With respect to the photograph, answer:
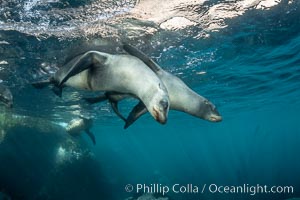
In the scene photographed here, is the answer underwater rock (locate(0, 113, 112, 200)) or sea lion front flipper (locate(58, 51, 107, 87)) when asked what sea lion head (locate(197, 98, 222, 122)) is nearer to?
sea lion front flipper (locate(58, 51, 107, 87))

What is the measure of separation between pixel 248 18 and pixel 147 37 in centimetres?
379

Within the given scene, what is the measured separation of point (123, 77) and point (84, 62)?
2.21ft

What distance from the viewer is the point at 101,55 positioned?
4879 millimetres

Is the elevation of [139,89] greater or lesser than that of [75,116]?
greater

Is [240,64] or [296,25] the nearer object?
[296,25]

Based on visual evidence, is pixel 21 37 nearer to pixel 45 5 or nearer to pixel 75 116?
pixel 45 5

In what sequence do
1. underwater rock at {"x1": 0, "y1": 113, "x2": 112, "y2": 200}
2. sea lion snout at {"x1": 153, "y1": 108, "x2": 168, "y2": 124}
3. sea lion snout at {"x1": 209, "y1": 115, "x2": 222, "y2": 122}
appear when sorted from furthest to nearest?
1. underwater rock at {"x1": 0, "y1": 113, "x2": 112, "y2": 200}
2. sea lion snout at {"x1": 209, "y1": 115, "x2": 222, "y2": 122}
3. sea lion snout at {"x1": 153, "y1": 108, "x2": 168, "y2": 124}

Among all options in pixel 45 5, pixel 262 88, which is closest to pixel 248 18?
pixel 45 5

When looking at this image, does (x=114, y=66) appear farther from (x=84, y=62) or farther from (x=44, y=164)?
(x=44, y=164)

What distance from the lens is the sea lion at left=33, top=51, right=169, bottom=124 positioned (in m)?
3.84

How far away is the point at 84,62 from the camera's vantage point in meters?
4.69

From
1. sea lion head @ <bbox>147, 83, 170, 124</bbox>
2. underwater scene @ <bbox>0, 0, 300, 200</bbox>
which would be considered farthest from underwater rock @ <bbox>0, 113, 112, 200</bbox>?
sea lion head @ <bbox>147, 83, 170, 124</bbox>

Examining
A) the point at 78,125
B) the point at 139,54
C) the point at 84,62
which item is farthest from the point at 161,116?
the point at 78,125

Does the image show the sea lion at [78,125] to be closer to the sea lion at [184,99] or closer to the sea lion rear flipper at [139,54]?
the sea lion rear flipper at [139,54]
